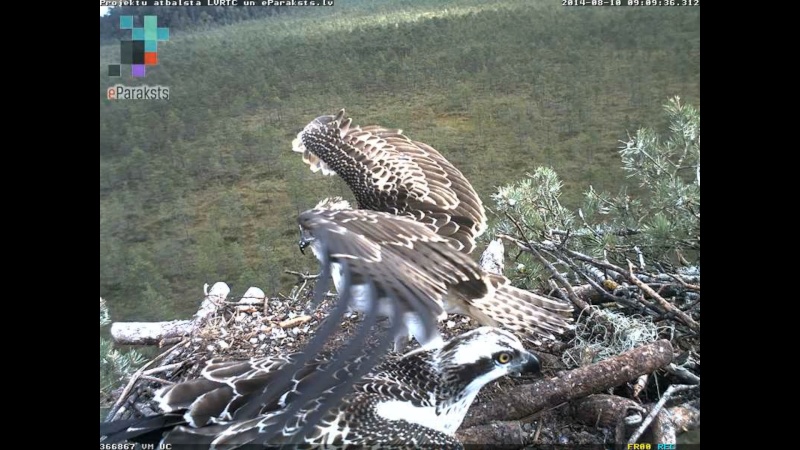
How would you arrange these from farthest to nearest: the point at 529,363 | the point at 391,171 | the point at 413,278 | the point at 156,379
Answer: the point at 391,171
the point at 156,379
the point at 529,363
the point at 413,278

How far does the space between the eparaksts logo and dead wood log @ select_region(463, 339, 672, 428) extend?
180 centimetres

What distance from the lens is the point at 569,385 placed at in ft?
9.00

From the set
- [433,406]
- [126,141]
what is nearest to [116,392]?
[126,141]

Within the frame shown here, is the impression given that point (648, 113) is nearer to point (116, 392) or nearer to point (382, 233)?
point (382, 233)

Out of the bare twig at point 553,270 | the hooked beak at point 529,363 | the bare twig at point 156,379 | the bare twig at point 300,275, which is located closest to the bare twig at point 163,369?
the bare twig at point 156,379

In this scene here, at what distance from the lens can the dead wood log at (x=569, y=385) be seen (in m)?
2.72

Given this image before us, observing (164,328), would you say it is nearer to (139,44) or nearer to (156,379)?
(156,379)

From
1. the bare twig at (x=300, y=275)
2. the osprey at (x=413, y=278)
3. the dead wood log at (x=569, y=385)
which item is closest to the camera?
the osprey at (x=413, y=278)

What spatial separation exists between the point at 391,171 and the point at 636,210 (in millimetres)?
1056

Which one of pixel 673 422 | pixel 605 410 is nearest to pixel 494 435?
pixel 605 410

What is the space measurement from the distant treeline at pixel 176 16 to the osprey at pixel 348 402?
4.59 ft

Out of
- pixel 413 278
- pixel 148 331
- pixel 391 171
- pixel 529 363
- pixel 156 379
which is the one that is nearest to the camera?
pixel 413 278

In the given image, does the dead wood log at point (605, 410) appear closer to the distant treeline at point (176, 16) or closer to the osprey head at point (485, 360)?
the osprey head at point (485, 360)

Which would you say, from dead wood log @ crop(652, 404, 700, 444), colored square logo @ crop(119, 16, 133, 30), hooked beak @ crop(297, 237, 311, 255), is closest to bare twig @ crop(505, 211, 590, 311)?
dead wood log @ crop(652, 404, 700, 444)
